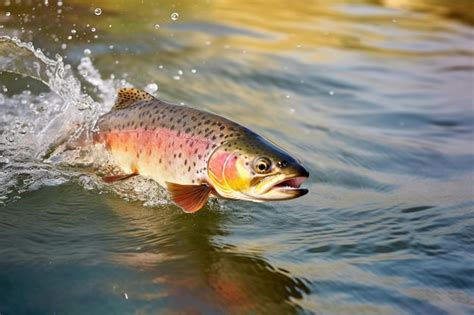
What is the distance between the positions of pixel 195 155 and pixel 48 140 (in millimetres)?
1625

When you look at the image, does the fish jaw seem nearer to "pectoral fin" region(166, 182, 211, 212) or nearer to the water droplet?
"pectoral fin" region(166, 182, 211, 212)

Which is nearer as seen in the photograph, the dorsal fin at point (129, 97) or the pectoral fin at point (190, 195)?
the pectoral fin at point (190, 195)

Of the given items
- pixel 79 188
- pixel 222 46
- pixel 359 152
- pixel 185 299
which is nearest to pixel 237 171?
pixel 185 299

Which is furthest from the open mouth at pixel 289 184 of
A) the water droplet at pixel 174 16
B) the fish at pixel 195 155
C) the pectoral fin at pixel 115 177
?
the water droplet at pixel 174 16

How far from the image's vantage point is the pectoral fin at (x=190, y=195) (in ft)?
12.1

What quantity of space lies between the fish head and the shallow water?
1.28 feet

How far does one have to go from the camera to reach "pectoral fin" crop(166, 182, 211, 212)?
3703mm

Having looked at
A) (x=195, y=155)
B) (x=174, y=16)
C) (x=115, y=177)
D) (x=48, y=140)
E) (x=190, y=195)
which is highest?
(x=195, y=155)

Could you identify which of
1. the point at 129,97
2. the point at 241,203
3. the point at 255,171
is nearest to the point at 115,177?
the point at 129,97

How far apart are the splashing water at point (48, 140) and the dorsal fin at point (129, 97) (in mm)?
294

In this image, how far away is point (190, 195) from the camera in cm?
375

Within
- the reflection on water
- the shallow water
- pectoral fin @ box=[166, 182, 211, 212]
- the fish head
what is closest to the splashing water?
the shallow water

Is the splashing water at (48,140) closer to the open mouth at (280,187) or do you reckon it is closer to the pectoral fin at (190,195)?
the pectoral fin at (190,195)

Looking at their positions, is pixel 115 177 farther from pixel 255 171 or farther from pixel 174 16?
pixel 174 16
